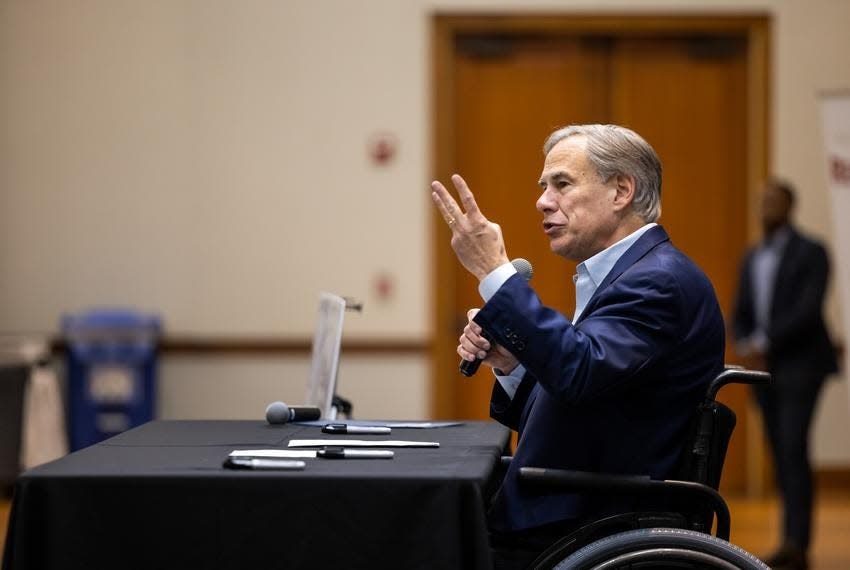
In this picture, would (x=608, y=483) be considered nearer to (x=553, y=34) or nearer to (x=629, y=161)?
(x=629, y=161)

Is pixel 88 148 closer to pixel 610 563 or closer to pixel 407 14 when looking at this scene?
pixel 407 14

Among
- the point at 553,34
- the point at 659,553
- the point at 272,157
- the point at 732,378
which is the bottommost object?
the point at 659,553

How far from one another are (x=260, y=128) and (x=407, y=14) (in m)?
1.00

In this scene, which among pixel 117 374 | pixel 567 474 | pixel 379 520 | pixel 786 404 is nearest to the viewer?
pixel 379 520

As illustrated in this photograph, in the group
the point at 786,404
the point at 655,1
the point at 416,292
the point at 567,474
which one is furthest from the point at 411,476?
the point at 655,1

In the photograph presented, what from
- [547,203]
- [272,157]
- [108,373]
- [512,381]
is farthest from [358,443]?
[272,157]

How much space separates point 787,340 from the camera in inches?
211

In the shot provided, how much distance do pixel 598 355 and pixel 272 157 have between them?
4.97 metres

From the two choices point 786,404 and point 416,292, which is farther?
point 416,292

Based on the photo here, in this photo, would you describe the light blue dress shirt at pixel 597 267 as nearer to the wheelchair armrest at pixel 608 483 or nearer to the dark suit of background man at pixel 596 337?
the dark suit of background man at pixel 596 337

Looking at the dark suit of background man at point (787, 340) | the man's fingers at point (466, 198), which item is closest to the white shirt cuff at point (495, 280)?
the man's fingers at point (466, 198)

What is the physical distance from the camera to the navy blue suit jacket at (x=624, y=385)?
2.35 meters

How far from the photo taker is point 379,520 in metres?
2.20

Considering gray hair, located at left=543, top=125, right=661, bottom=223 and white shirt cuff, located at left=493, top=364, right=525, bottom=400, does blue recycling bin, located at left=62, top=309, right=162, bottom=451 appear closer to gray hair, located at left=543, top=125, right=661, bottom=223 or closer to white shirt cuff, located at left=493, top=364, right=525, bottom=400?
white shirt cuff, located at left=493, top=364, right=525, bottom=400
